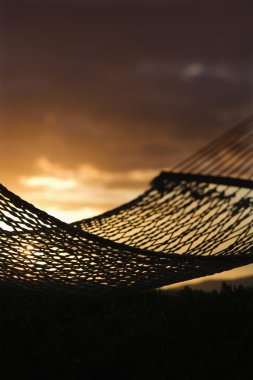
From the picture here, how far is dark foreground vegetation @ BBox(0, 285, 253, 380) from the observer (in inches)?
119

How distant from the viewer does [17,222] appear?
2.81 m

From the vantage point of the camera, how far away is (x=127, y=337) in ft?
10.9

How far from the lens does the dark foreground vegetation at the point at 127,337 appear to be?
9.89 ft

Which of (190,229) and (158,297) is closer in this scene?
(190,229)

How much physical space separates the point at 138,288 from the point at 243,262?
0.53 meters

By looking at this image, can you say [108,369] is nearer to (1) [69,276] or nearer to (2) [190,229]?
(1) [69,276]

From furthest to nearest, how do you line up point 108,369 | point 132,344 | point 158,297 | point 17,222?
point 158,297, point 132,344, point 108,369, point 17,222

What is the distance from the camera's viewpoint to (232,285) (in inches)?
170

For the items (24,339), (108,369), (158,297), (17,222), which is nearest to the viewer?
(17,222)

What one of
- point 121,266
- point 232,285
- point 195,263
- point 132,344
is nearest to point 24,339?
point 132,344

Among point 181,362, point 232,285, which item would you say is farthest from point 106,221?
point 181,362

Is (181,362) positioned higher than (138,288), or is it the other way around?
(138,288)

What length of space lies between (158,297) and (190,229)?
0.65m

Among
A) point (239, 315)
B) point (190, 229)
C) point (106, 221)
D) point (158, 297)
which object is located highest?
point (106, 221)
